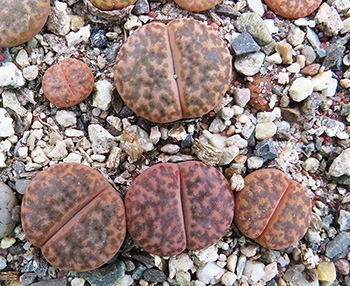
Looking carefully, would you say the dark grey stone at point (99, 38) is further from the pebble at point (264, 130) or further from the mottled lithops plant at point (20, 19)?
the pebble at point (264, 130)

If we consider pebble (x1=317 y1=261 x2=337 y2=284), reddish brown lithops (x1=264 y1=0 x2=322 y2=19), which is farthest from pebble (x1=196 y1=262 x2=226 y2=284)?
reddish brown lithops (x1=264 y1=0 x2=322 y2=19)

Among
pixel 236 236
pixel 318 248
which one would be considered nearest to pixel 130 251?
pixel 236 236

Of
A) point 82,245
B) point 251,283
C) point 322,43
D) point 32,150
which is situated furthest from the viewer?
point 322,43

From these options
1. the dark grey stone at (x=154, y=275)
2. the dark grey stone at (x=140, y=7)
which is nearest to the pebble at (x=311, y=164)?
the dark grey stone at (x=154, y=275)

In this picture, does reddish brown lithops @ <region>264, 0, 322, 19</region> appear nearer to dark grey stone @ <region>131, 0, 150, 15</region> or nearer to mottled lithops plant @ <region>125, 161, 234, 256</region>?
dark grey stone @ <region>131, 0, 150, 15</region>

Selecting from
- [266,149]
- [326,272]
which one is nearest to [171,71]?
[266,149]

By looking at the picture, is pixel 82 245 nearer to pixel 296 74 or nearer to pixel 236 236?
pixel 236 236
